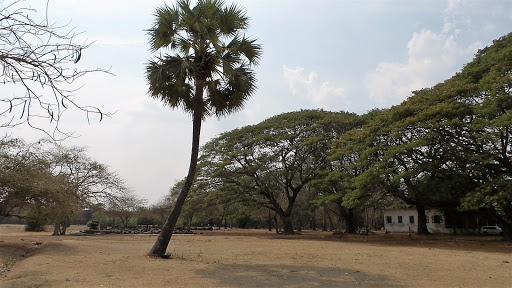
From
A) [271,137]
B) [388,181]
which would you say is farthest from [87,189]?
[388,181]

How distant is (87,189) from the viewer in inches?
1077

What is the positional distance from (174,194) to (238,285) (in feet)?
87.4

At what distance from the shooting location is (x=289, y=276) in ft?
27.5

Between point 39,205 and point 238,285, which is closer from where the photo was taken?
point 238,285

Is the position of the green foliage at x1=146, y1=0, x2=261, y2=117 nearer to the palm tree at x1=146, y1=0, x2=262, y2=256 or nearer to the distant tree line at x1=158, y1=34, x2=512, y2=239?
the palm tree at x1=146, y1=0, x2=262, y2=256

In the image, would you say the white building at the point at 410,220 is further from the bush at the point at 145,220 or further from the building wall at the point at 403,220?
the bush at the point at 145,220

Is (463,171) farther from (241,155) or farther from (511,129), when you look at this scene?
(241,155)

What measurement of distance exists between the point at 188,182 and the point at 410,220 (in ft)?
116

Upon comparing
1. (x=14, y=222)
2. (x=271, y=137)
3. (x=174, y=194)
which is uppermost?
(x=271, y=137)

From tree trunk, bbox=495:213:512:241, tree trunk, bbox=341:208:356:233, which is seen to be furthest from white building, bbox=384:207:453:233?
Result: tree trunk, bbox=495:213:512:241

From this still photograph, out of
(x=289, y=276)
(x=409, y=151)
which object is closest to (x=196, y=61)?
(x=289, y=276)

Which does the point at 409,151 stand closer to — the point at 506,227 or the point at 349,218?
the point at 506,227

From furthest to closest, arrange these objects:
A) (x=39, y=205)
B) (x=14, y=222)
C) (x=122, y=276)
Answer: (x=14, y=222) → (x=39, y=205) → (x=122, y=276)

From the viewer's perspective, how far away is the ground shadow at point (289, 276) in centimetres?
748
